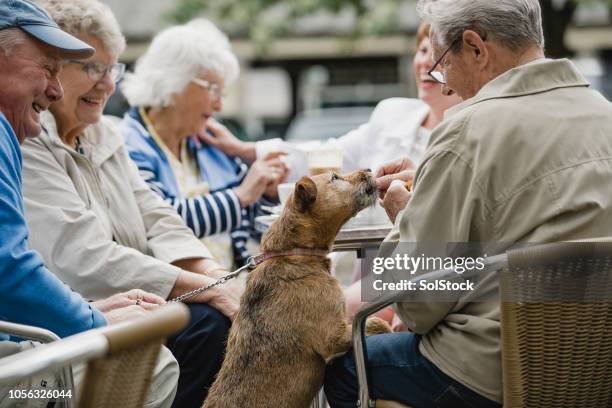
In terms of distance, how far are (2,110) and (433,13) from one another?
1.45 metres

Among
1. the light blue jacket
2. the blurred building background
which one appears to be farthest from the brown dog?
the blurred building background

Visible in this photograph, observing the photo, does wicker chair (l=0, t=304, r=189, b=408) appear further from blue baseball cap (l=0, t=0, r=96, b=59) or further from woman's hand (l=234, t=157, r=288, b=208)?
woman's hand (l=234, t=157, r=288, b=208)

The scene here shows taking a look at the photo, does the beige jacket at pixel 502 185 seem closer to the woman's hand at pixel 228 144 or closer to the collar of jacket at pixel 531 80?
the collar of jacket at pixel 531 80

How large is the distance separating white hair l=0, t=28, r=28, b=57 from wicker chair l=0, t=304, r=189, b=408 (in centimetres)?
123

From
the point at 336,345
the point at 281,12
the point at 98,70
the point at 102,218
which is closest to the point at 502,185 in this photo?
the point at 336,345

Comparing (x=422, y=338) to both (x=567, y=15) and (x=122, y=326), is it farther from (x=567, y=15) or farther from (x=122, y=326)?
(x=567, y=15)

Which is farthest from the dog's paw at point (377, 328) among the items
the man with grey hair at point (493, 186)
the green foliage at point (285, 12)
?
the green foliage at point (285, 12)

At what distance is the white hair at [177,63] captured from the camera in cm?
457

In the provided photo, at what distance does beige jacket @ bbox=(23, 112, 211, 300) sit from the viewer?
3229 millimetres

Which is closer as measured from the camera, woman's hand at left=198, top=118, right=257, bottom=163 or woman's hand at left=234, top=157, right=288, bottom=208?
woman's hand at left=234, top=157, right=288, bottom=208

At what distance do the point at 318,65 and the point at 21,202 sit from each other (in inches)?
948

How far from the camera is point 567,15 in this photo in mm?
10992

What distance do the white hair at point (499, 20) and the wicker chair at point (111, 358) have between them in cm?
142

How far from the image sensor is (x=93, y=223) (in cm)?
331
